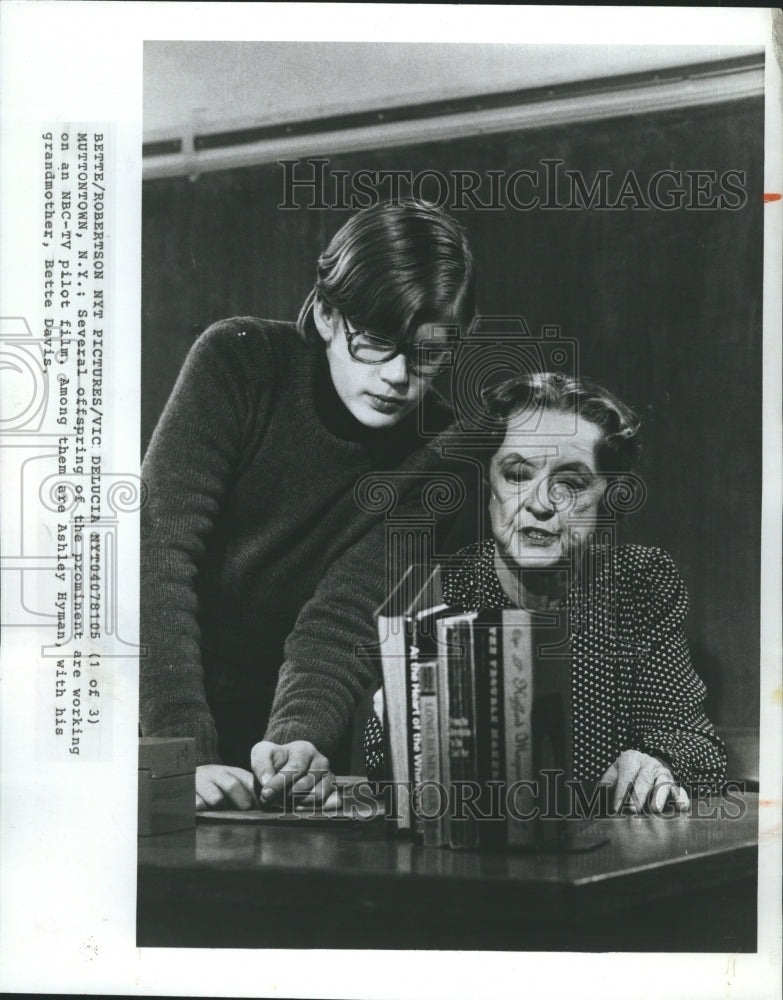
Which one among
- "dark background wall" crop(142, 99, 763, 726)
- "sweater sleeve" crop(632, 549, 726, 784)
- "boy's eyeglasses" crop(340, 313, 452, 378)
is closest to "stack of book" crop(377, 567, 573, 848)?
"sweater sleeve" crop(632, 549, 726, 784)

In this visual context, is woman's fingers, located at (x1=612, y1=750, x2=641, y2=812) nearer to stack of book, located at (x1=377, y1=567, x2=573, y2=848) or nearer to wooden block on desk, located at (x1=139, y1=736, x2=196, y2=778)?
stack of book, located at (x1=377, y1=567, x2=573, y2=848)

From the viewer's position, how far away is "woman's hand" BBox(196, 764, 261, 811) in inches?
52.3

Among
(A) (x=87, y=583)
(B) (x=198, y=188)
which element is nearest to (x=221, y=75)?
(B) (x=198, y=188)

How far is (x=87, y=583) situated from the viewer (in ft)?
4.47

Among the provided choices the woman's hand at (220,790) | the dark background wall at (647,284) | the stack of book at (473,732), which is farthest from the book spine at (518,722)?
the woman's hand at (220,790)

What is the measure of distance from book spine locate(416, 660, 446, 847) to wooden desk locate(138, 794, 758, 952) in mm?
30

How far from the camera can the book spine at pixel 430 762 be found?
1312mm

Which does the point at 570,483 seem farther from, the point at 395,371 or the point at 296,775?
the point at 296,775

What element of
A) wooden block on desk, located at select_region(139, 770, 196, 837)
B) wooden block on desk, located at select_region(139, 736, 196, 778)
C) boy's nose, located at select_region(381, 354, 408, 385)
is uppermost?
boy's nose, located at select_region(381, 354, 408, 385)

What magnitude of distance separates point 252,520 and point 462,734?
1.36ft

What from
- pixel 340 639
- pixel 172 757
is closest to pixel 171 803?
pixel 172 757

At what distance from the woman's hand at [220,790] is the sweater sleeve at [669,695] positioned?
1.81 ft

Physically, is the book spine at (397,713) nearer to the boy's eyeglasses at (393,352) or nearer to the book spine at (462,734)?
the book spine at (462,734)

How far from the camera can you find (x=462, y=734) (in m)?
1.31
